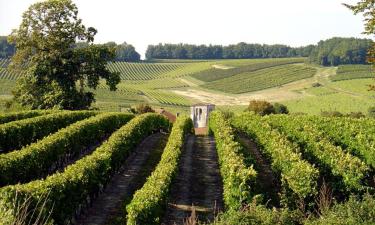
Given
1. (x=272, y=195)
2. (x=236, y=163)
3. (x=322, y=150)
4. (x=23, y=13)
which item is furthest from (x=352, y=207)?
(x=23, y=13)

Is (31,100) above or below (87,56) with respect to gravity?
below

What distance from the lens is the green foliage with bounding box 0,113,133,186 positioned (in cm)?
2338

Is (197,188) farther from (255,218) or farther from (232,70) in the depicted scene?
(232,70)

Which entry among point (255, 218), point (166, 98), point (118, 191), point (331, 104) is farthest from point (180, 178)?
point (166, 98)

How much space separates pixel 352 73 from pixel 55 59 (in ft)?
429

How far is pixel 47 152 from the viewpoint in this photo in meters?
27.5

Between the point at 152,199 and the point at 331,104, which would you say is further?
the point at 331,104

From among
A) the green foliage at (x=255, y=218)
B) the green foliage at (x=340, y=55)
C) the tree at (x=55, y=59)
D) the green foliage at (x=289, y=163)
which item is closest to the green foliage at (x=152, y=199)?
the green foliage at (x=255, y=218)

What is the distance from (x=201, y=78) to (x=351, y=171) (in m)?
155

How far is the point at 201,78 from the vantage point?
177 m

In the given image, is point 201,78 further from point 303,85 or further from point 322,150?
point 322,150

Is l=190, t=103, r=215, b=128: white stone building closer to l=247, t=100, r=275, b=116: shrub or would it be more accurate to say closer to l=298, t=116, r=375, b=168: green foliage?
l=247, t=100, r=275, b=116: shrub

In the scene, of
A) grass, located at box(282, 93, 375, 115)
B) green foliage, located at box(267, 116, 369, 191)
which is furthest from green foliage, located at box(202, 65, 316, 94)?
green foliage, located at box(267, 116, 369, 191)

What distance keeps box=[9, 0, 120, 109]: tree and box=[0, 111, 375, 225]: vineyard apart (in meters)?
15.0
